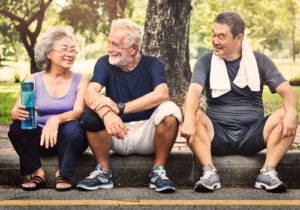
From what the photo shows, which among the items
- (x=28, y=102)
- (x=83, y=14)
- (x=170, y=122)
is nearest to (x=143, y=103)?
(x=170, y=122)

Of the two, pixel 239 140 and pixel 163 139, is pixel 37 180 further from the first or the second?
pixel 239 140

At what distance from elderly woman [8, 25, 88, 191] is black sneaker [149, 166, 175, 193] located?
1.96ft

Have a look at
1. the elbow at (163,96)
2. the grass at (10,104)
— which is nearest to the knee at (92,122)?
the elbow at (163,96)

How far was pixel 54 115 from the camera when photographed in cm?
495

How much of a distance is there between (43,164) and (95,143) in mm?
528

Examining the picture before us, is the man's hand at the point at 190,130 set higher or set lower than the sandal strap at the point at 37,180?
higher

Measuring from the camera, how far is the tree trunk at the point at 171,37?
9.75 metres

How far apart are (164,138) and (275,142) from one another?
0.83m

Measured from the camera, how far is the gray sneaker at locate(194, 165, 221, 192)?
468 cm

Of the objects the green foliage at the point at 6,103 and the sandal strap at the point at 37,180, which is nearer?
the sandal strap at the point at 37,180

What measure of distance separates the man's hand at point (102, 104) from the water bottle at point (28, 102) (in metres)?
0.46

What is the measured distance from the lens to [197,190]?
187 inches

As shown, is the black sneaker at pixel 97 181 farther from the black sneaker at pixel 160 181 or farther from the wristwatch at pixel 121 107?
the wristwatch at pixel 121 107

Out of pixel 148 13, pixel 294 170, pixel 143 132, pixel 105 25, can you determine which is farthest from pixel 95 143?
pixel 105 25
